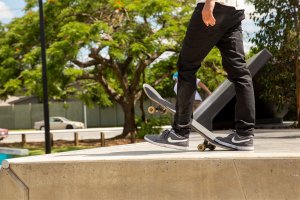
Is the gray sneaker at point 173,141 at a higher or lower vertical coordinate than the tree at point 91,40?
lower

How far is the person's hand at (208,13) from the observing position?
3799mm

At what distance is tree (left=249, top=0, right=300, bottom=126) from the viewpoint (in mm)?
13945

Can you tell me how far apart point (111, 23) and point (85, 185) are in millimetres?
17455

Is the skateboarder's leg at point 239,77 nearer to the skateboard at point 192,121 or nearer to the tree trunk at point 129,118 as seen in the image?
the skateboard at point 192,121

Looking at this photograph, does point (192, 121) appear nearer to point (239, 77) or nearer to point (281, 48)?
point (239, 77)

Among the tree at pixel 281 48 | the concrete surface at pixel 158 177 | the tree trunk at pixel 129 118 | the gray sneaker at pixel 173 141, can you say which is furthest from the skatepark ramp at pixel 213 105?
the tree trunk at pixel 129 118

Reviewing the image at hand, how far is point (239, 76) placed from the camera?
407 cm

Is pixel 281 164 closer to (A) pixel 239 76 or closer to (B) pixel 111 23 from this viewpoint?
(A) pixel 239 76

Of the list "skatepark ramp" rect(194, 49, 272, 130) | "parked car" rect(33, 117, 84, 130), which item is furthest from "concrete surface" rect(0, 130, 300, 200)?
"parked car" rect(33, 117, 84, 130)

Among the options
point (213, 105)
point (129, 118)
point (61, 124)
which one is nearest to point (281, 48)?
point (213, 105)

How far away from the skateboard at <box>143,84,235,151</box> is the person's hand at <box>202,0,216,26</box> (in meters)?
0.91

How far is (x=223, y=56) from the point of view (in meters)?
4.12

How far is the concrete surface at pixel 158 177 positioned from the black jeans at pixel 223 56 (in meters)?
0.56

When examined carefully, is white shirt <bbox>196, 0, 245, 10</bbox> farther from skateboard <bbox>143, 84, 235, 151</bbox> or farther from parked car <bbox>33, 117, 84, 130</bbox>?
parked car <bbox>33, 117, 84, 130</bbox>
